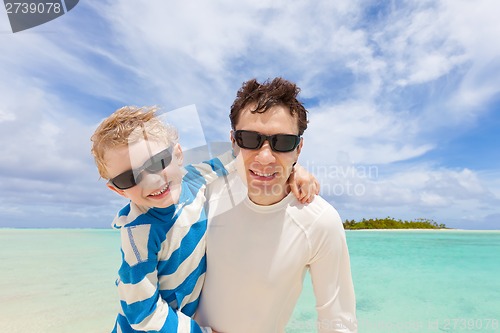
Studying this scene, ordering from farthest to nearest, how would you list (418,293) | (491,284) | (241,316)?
(491,284), (418,293), (241,316)

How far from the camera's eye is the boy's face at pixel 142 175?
162 centimetres

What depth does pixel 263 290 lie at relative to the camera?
1.91 m

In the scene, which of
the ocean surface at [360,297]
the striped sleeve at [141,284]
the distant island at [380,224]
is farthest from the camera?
the distant island at [380,224]

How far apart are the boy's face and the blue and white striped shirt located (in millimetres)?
70

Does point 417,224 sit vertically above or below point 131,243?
below

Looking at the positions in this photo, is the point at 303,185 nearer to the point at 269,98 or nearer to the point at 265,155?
the point at 265,155

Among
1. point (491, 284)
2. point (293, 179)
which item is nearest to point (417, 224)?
point (491, 284)

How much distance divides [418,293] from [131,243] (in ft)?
26.0

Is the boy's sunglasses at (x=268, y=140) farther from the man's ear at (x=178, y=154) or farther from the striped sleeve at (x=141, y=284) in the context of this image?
the striped sleeve at (x=141, y=284)

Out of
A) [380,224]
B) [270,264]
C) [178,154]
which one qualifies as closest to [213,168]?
[178,154]

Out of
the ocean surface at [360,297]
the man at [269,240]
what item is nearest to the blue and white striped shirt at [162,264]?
the man at [269,240]

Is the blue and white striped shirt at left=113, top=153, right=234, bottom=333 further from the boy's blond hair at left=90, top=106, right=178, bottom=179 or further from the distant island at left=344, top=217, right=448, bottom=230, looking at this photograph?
the distant island at left=344, top=217, right=448, bottom=230

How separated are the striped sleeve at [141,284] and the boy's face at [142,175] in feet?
0.44

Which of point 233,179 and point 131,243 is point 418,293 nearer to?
point 233,179
